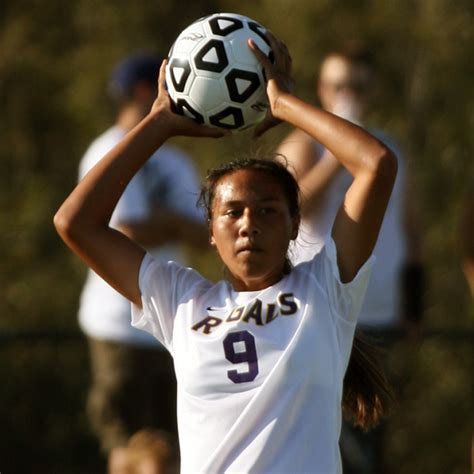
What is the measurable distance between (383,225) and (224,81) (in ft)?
8.34

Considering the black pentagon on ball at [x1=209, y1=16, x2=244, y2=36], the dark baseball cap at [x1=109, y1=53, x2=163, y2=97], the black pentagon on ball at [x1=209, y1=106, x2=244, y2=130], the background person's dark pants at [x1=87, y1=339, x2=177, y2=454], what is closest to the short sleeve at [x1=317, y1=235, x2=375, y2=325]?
the black pentagon on ball at [x1=209, y1=106, x2=244, y2=130]

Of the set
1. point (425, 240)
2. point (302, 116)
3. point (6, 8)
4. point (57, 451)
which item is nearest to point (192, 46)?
point (302, 116)

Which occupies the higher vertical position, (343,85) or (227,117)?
(227,117)

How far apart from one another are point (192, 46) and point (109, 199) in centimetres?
62

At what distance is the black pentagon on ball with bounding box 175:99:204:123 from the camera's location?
5.00 metres

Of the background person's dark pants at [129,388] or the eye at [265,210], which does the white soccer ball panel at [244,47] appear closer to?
the eye at [265,210]

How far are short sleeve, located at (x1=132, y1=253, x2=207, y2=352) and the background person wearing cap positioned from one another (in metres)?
2.75

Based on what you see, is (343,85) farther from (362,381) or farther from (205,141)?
(205,141)

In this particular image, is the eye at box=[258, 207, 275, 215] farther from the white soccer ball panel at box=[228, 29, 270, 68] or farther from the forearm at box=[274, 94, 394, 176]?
the white soccer ball panel at box=[228, 29, 270, 68]

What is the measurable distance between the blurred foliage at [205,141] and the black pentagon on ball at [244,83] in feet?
16.9

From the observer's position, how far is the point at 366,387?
16.3 feet

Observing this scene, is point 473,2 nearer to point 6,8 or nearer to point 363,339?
point 6,8

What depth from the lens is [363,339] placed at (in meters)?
5.04

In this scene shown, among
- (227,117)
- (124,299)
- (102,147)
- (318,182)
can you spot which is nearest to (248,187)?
(227,117)
